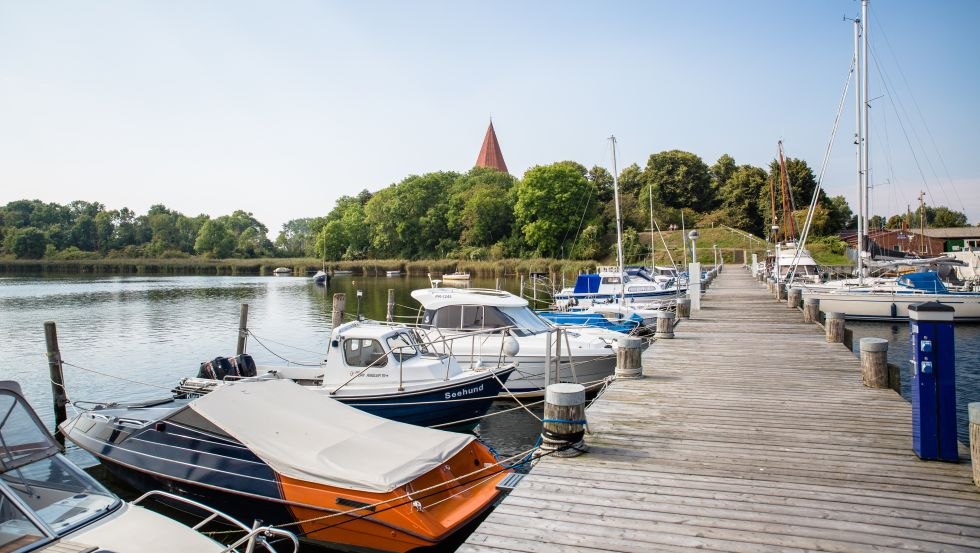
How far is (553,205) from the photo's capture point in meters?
80.7

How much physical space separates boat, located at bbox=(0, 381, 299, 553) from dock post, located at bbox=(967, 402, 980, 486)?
6.13m

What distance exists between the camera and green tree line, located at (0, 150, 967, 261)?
251 ft

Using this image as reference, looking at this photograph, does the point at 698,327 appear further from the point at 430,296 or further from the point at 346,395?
the point at 346,395

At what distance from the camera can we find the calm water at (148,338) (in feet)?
58.1

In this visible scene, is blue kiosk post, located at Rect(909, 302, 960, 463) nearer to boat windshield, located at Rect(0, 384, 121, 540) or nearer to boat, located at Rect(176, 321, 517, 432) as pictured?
boat, located at Rect(176, 321, 517, 432)

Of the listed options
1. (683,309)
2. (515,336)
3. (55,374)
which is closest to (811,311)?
(683,309)

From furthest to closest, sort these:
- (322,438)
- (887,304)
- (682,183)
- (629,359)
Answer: (682,183)
(887,304)
(629,359)
(322,438)

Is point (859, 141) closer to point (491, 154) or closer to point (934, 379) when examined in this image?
point (934, 379)

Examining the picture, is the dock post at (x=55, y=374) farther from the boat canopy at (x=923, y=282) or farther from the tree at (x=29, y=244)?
the tree at (x=29, y=244)

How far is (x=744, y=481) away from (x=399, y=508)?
3.70 meters

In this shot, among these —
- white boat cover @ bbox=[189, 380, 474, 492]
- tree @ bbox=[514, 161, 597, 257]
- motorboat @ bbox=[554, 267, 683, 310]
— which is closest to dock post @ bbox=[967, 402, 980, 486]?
white boat cover @ bbox=[189, 380, 474, 492]

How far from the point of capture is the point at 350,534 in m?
7.34

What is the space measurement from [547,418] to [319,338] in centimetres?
2374

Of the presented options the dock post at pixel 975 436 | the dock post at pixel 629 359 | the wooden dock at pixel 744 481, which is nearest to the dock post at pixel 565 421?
the wooden dock at pixel 744 481
